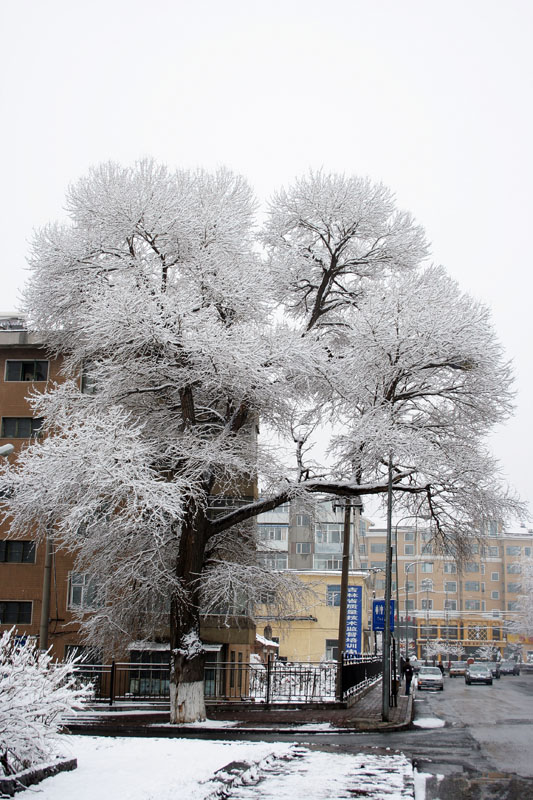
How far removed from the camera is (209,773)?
1207 centimetres

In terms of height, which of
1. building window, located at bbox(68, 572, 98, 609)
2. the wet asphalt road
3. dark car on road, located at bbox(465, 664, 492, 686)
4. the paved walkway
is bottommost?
dark car on road, located at bbox(465, 664, 492, 686)

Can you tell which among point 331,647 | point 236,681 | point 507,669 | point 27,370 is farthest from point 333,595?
point 27,370

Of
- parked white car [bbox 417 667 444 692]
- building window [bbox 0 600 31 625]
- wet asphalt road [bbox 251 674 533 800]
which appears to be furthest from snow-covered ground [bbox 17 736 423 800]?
parked white car [bbox 417 667 444 692]

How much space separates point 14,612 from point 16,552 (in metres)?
2.27

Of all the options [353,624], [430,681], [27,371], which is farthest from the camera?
[430,681]

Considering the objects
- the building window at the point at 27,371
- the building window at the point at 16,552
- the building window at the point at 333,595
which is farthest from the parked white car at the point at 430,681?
the building window at the point at 27,371

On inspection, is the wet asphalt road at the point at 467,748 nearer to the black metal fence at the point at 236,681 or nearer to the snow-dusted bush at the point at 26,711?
the black metal fence at the point at 236,681

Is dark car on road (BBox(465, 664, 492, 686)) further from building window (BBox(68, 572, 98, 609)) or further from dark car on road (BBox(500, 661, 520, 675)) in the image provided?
building window (BBox(68, 572, 98, 609))

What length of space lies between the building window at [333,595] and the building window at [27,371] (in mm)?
37236

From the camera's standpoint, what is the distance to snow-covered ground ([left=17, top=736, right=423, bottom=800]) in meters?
10.7

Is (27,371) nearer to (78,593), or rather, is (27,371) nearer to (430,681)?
(78,593)

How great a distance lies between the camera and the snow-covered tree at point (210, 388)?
2281 cm

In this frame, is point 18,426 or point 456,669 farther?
point 456,669

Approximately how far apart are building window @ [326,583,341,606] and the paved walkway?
39738 millimetres
